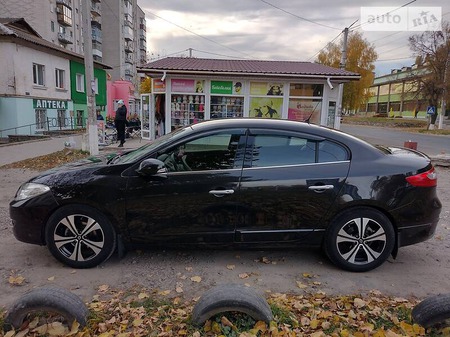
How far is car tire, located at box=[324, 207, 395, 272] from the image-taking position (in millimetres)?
Result: 3465

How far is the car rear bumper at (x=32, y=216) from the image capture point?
3404mm

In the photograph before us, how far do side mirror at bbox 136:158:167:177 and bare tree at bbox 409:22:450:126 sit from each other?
34869 mm

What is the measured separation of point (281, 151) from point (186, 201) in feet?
3.69

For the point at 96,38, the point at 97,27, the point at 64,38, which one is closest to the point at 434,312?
the point at 64,38

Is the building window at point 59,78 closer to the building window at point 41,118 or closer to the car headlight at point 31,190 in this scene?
the building window at point 41,118

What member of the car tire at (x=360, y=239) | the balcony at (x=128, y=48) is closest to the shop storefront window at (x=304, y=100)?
the car tire at (x=360, y=239)

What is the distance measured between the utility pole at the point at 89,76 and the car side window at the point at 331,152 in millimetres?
8840

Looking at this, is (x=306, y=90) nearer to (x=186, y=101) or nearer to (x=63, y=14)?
(x=186, y=101)

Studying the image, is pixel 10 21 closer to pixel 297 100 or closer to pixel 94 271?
pixel 297 100

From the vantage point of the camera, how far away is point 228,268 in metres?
3.60

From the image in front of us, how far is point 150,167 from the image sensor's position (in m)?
3.29

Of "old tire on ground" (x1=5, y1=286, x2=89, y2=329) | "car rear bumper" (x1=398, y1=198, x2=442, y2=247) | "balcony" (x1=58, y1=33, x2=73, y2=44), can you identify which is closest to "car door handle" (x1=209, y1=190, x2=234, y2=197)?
"old tire on ground" (x1=5, y1=286, x2=89, y2=329)

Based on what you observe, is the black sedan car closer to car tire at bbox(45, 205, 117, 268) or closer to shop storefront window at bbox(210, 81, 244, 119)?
car tire at bbox(45, 205, 117, 268)

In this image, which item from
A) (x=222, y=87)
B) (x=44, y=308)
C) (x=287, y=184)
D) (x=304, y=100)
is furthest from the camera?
(x=304, y=100)
